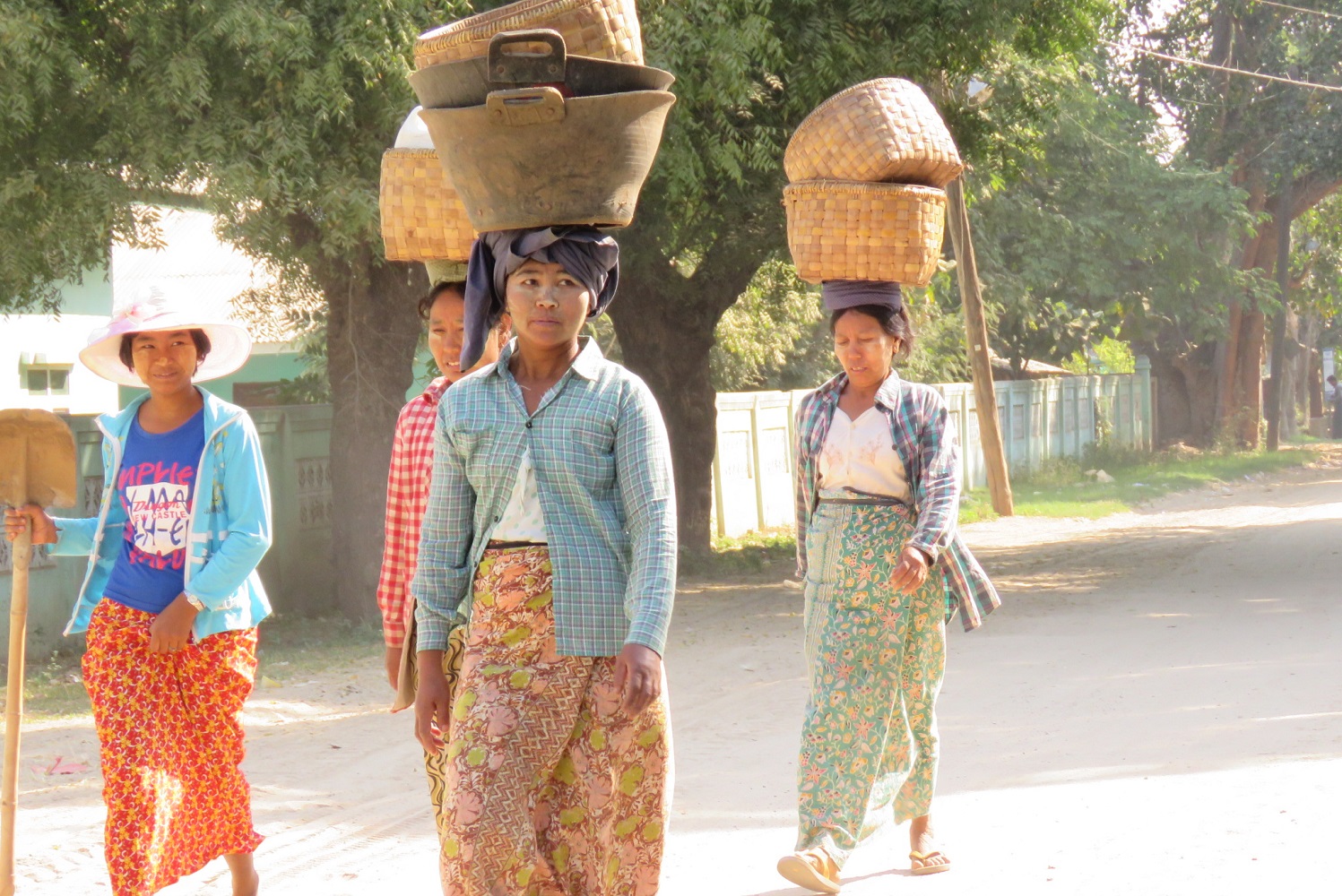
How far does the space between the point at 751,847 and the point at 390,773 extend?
2.09 m

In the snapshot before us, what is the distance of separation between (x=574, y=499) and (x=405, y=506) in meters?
0.95

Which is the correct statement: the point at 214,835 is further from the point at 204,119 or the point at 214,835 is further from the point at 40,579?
the point at 40,579

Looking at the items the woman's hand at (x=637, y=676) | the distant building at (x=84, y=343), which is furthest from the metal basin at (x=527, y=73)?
the distant building at (x=84, y=343)

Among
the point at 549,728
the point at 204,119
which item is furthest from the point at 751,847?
the point at 204,119

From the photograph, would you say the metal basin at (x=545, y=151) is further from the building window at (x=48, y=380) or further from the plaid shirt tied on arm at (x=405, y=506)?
the building window at (x=48, y=380)

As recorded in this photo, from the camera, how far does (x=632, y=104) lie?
3.11 m

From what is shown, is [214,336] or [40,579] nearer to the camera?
[214,336]

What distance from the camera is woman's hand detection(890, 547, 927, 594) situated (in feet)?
14.9

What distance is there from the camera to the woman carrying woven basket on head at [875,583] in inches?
181

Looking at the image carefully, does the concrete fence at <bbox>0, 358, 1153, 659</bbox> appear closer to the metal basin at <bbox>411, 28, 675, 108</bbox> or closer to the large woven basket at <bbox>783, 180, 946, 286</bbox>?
the large woven basket at <bbox>783, 180, 946, 286</bbox>

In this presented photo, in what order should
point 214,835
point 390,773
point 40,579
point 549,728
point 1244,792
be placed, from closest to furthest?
point 549,728 → point 214,835 → point 1244,792 → point 390,773 → point 40,579

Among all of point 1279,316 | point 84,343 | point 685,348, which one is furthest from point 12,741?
point 1279,316

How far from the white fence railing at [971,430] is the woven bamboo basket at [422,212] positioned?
510cm

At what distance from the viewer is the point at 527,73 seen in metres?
3.02
